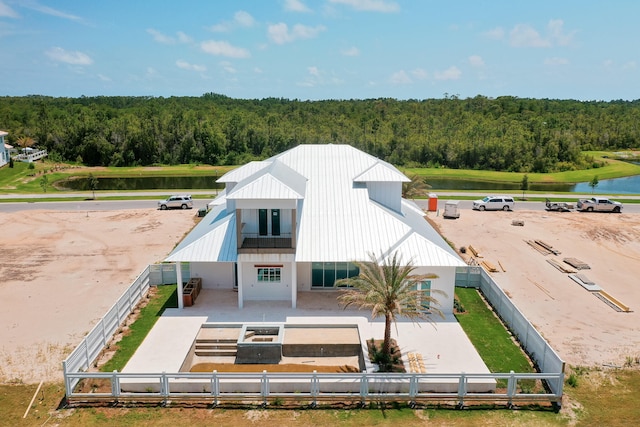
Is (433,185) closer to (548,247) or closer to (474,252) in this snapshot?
(548,247)

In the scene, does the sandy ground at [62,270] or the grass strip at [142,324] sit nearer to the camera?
the grass strip at [142,324]

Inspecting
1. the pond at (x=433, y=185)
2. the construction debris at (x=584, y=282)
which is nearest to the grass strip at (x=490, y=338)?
the construction debris at (x=584, y=282)

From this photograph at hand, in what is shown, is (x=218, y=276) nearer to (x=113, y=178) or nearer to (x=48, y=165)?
(x=113, y=178)

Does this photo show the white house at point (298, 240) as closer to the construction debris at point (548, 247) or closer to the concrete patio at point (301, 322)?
the concrete patio at point (301, 322)

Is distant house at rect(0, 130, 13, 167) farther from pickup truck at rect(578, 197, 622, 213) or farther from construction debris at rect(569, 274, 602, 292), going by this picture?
pickup truck at rect(578, 197, 622, 213)

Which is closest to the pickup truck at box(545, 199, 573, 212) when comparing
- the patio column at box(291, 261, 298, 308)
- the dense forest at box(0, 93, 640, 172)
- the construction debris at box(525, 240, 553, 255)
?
the construction debris at box(525, 240, 553, 255)
